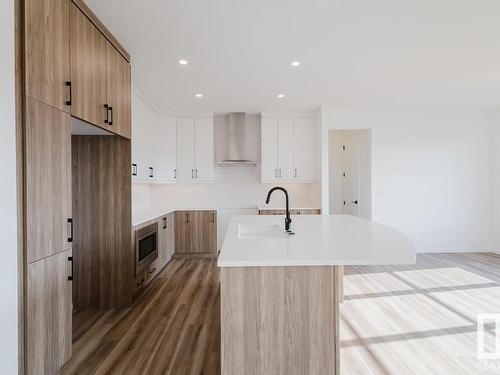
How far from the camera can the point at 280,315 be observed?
147 cm

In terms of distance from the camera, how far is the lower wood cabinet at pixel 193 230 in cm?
484

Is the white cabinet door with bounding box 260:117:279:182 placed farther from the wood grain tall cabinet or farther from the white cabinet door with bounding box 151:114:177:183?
the wood grain tall cabinet

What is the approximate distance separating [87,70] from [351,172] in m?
5.35

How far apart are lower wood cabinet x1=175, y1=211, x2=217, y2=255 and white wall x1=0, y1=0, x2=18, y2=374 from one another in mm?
3333

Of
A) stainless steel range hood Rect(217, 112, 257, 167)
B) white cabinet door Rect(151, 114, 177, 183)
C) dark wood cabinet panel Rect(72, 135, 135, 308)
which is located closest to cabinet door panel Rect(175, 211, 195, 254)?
white cabinet door Rect(151, 114, 177, 183)

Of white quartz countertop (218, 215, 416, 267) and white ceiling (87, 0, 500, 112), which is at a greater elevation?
white ceiling (87, 0, 500, 112)

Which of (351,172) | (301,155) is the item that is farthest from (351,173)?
(301,155)

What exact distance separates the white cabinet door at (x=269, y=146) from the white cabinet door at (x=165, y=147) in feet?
5.72

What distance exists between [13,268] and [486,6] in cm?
381

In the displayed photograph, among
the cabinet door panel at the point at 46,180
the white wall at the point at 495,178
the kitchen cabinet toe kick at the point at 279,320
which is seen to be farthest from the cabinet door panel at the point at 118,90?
the white wall at the point at 495,178

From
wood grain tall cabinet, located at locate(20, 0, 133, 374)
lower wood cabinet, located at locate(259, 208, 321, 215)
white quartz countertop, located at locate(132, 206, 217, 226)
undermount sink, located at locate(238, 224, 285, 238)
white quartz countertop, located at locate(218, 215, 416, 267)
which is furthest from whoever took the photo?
lower wood cabinet, located at locate(259, 208, 321, 215)

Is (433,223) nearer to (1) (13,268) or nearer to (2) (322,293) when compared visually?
(2) (322,293)

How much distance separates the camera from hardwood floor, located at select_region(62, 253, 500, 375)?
2.00 m

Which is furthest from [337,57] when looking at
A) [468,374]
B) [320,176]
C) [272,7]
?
[468,374]
